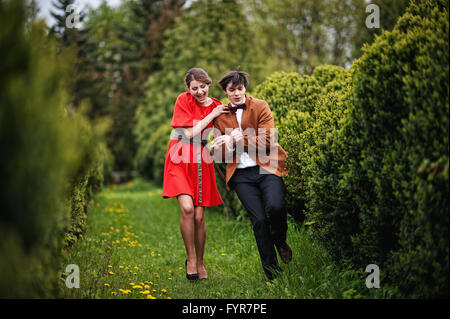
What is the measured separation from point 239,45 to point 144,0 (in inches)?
613

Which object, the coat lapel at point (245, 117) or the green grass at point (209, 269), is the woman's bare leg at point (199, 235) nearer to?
the green grass at point (209, 269)

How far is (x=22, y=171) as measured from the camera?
1827 mm

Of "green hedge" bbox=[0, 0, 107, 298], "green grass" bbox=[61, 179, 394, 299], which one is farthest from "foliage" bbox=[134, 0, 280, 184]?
"green hedge" bbox=[0, 0, 107, 298]

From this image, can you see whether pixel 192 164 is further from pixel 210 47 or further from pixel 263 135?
pixel 210 47

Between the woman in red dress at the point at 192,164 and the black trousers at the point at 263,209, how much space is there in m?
0.48

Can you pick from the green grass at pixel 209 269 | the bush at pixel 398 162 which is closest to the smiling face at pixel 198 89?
the bush at pixel 398 162

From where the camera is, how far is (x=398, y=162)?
285cm

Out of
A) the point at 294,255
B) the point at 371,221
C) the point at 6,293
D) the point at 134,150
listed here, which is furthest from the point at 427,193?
the point at 134,150

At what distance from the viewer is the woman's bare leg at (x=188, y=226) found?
405 cm

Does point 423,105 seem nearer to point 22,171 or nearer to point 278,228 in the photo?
point 278,228

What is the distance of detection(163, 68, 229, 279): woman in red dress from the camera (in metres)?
4.07

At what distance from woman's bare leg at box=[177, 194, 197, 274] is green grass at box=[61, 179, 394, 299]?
0.22 meters
